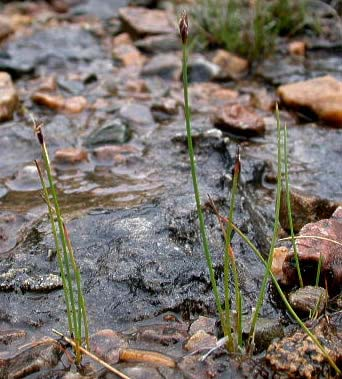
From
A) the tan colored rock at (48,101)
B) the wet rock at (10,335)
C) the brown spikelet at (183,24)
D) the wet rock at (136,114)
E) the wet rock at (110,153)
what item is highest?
the brown spikelet at (183,24)

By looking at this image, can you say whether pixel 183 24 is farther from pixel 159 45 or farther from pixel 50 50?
pixel 50 50

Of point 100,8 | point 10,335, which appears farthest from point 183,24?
point 100,8

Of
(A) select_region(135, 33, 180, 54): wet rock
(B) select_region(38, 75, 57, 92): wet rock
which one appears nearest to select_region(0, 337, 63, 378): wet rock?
(B) select_region(38, 75, 57, 92): wet rock

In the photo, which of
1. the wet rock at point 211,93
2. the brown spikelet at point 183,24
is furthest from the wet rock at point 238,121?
the brown spikelet at point 183,24

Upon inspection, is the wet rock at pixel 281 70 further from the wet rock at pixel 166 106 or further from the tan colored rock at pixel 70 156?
the tan colored rock at pixel 70 156

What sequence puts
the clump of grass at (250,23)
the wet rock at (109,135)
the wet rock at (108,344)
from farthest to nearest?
1. the clump of grass at (250,23)
2. the wet rock at (109,135)
3. the wet rock at (108,344)

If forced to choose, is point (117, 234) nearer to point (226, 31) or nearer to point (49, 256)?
point (49, 256)
